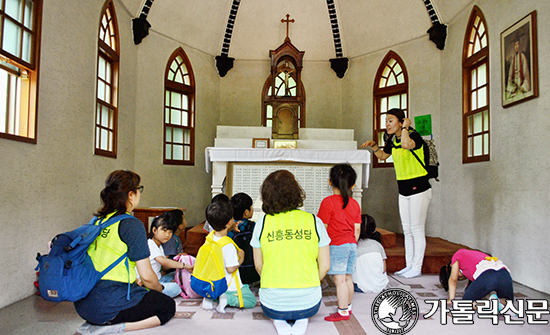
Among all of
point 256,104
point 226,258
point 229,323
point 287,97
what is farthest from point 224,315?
point 256,104

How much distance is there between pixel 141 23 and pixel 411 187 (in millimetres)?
5174

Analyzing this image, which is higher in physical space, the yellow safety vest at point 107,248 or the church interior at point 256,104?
the church interior at point 256,104

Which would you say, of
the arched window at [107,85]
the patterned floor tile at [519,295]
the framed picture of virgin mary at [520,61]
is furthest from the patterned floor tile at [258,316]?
the framed picture of virgin mary at [520,61]

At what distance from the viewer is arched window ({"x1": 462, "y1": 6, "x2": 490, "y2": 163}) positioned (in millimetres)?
5160

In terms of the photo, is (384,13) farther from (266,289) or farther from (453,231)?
(266,289)

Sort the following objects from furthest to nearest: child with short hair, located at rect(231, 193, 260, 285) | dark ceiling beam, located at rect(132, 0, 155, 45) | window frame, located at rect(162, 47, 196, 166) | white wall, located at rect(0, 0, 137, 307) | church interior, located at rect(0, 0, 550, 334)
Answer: window frame, located at rect(162, 47, 196, 166) → dark ceiling beam, located at rect(132, 0, 155, 45) → church interior, located at rect(0, 0, 550, 334) → child with short hair, located at rect(231, 193, 260, 285) → white wall, located at rect(0, 0, 137, 307)

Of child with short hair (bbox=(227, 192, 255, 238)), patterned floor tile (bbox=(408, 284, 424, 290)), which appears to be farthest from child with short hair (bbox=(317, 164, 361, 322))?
patterned floor tile (bbox=(408, 284, 424, 290))

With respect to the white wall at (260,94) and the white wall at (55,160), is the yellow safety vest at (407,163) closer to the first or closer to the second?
the white wall at (55,160)

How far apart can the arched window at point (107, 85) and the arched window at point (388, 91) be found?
15.8ft

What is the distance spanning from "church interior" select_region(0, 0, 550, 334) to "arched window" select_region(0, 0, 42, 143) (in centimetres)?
1

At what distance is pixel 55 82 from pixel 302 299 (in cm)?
364

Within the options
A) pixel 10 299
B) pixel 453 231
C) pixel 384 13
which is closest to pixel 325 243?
pixel 10 299

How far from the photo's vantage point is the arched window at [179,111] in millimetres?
7188

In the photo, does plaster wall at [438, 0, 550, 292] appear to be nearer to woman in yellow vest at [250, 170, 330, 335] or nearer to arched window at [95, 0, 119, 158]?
woman in yellow vest at [250, 170, 330, 335]
